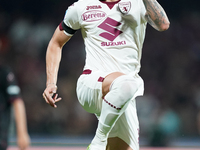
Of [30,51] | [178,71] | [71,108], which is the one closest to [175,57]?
[178,71]

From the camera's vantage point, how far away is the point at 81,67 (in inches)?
414

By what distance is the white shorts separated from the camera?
2.79m

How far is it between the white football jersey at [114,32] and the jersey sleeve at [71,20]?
93 millimetres

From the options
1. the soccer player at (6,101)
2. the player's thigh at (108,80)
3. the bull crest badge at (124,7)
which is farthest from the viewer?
the soccer player at (6,101)

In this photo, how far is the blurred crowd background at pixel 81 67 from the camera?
384 inches

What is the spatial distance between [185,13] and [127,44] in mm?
8996

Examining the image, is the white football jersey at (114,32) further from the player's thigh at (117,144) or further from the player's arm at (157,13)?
the player's thigh at (117,144)

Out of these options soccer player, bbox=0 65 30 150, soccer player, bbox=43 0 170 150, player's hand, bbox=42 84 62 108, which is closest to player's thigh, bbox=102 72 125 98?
soccer player, bbox=43 0 170 150

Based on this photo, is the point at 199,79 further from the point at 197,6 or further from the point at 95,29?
the point at 95,29

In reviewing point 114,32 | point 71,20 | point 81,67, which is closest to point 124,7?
point 114,32

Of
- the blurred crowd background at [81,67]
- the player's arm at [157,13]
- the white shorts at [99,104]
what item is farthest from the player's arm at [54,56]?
the blurred crowd background at [81,67]

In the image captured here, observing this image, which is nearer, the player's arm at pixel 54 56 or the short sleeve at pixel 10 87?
the player's arm at pixel 54 56

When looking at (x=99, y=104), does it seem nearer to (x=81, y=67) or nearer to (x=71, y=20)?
(x=71, y=20)

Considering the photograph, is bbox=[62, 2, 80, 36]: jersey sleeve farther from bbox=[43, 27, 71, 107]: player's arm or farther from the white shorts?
the white shorts
